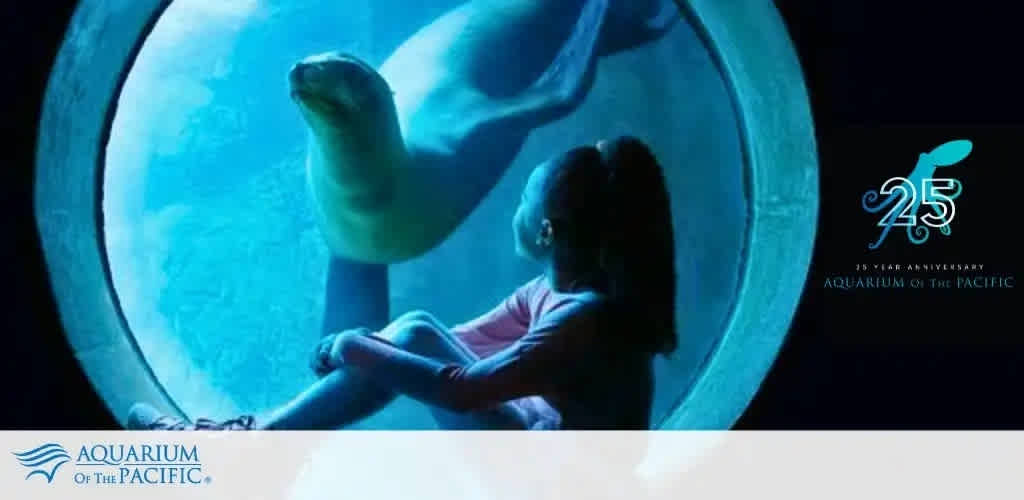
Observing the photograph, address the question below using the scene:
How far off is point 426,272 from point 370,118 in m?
0.55

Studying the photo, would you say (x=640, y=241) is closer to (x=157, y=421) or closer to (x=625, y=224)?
(x=625, y=224)

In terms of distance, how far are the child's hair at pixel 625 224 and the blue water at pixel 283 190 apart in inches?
2.1

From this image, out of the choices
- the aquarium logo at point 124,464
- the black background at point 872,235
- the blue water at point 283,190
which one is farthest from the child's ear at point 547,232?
the aquarium logo at point 124,464

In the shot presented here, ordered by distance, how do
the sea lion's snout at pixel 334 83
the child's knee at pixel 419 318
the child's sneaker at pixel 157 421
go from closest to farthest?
the sea lion's snout at pixel 334 83, the child's knee at pixel 419 318, the child's sneaker at pixel 157 421

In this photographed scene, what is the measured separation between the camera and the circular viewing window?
3.97 metres

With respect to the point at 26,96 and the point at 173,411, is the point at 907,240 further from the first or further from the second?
the point at 26,96

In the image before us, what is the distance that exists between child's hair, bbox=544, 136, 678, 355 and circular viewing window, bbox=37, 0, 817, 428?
5cm

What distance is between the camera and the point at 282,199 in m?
3.98

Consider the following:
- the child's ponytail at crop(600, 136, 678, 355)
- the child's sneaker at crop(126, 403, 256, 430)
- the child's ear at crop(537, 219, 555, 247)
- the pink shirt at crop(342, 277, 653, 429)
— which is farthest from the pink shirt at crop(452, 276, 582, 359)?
the child's sneaker at crop(126, 403, 256, 430)

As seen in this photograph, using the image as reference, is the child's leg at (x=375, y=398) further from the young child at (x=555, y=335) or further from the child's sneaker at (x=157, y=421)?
the child's sneaker at (x=157, y=421)

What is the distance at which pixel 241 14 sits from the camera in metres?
4.00

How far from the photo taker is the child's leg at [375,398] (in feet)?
12.9

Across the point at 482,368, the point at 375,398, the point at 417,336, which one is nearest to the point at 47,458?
the point at 375,398

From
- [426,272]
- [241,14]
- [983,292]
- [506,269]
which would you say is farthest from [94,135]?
[983,292]
